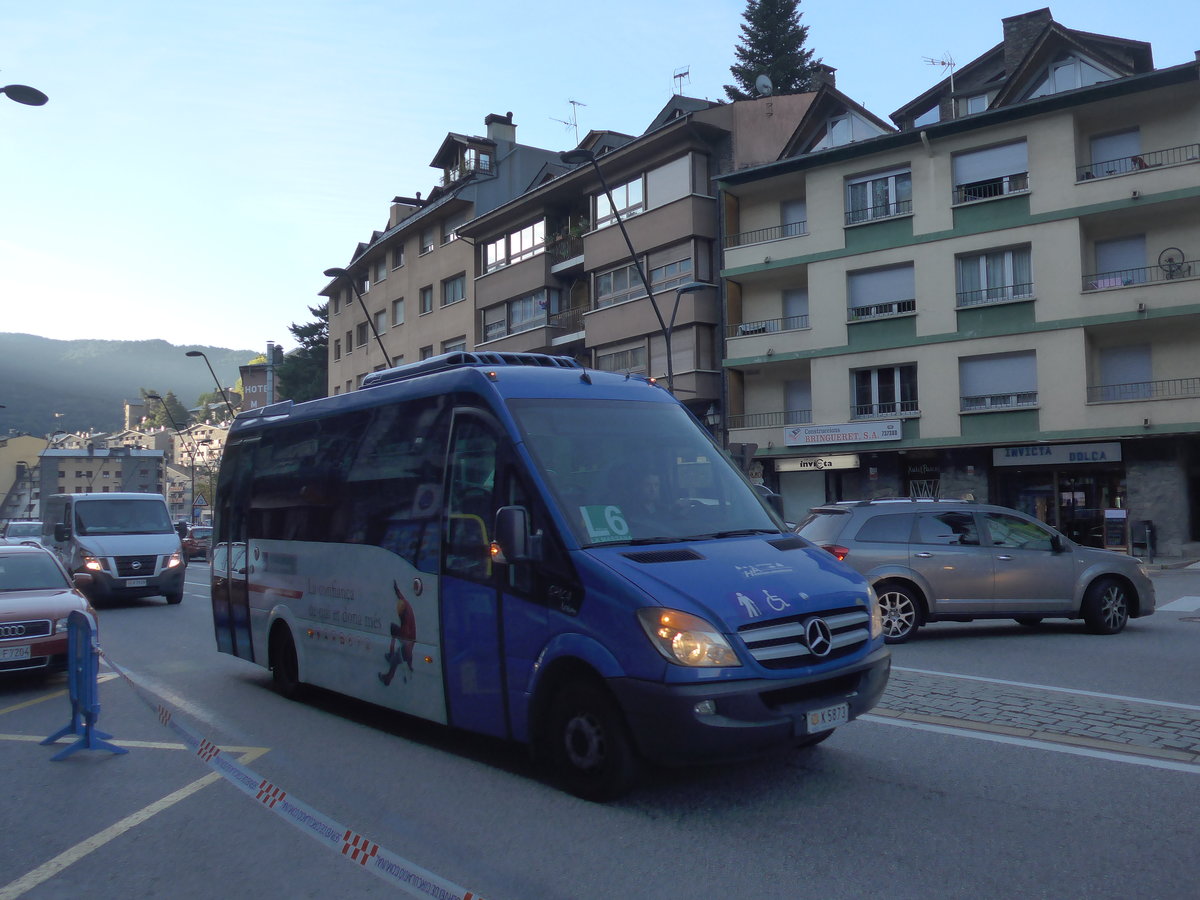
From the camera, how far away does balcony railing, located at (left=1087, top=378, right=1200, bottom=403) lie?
25906mm

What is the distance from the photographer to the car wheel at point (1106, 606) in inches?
463

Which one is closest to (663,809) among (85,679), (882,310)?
(85,679)

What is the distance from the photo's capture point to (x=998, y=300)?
28219 mm

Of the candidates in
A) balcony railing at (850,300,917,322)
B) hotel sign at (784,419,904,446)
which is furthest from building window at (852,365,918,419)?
balcony railing at (850,300,917,322)

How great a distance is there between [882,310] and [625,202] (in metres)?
10.3

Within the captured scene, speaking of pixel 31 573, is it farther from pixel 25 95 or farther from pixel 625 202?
pixel 625 202

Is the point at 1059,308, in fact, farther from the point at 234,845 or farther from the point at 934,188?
the point at 234,845

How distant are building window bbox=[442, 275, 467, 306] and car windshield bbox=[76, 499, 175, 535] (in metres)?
26.4

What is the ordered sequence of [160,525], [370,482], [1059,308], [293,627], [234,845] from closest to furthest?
[234,845] → [370,482] → [293,627] → [160,525] → [1059,308]

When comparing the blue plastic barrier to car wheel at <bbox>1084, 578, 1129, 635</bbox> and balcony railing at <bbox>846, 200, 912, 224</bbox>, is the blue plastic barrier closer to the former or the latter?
car wheel at <bbox>1084, 578, 1129, 635</bbox>

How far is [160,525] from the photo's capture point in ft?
68.5

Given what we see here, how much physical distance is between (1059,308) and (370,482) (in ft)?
79.0

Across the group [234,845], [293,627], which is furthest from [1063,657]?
[234,845]

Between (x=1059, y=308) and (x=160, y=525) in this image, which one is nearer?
(x=160, y=525)
